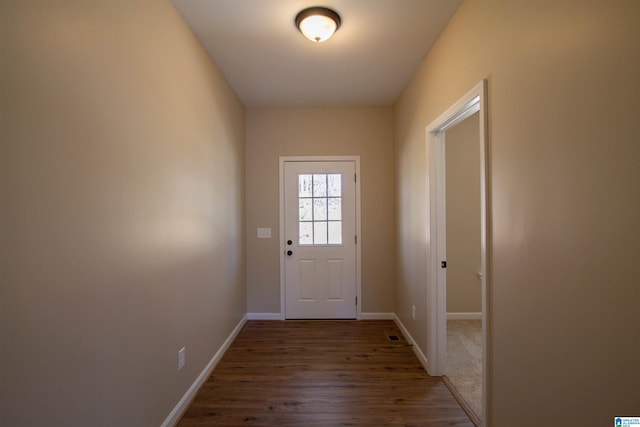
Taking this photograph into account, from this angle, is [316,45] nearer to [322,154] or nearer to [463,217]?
[322,154]

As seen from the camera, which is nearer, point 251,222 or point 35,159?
point 35,159

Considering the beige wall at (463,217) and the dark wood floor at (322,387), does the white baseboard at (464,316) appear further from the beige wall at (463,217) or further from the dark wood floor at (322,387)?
the dark wood floor at (322,387)

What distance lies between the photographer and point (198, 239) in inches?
87.1

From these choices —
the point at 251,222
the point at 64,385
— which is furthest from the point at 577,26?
the point at 251,222

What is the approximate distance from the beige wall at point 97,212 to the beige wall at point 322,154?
4.84ft

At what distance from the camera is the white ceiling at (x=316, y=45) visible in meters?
1.86

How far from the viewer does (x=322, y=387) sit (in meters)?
2.24

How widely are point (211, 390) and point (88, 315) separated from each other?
143 cm

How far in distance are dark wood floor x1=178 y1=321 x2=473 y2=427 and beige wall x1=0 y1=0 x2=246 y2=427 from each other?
40cm

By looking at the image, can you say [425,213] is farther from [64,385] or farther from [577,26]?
[64,385]

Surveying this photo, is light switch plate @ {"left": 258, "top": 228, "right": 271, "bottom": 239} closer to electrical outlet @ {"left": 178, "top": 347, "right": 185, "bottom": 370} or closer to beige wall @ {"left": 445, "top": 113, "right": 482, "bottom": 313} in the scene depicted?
electrical outlet @ {"left": 178, "top": 347, "right": 185, "bottom": 370}

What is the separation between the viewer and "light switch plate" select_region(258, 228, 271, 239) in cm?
367

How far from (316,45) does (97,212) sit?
78.1 inches

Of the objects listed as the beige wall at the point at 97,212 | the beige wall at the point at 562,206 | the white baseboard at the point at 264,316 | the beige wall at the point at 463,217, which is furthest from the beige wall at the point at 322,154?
the beige wall at the point at 562,206
